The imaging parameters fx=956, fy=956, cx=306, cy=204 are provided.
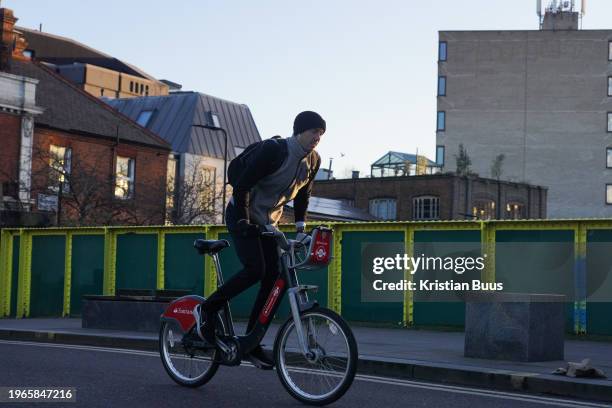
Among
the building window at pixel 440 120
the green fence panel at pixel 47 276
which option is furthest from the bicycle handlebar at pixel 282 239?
the building window at pixel 440 120

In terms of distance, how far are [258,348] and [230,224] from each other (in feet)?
3.04

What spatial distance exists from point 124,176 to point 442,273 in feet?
106

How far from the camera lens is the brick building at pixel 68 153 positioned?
36656 millimetres

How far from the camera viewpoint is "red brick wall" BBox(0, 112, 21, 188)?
3803cm

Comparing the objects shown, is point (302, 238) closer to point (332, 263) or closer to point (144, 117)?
point (332, 263)

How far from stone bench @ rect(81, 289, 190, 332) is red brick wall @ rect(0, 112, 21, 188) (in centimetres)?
2544

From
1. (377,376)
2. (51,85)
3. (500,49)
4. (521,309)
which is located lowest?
(377,376)

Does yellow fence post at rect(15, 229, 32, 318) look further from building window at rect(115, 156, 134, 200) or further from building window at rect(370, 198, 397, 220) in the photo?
building window at rect(370, 198, 397, 220)

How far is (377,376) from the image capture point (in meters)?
8.81

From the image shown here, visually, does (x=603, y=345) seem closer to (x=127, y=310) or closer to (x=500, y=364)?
(x=500, y=364)

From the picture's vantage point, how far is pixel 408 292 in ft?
47.5

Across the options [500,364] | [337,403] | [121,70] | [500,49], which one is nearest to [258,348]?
[337,403]

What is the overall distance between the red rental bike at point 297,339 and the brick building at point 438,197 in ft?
185

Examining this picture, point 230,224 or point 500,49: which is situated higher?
point 500,49
